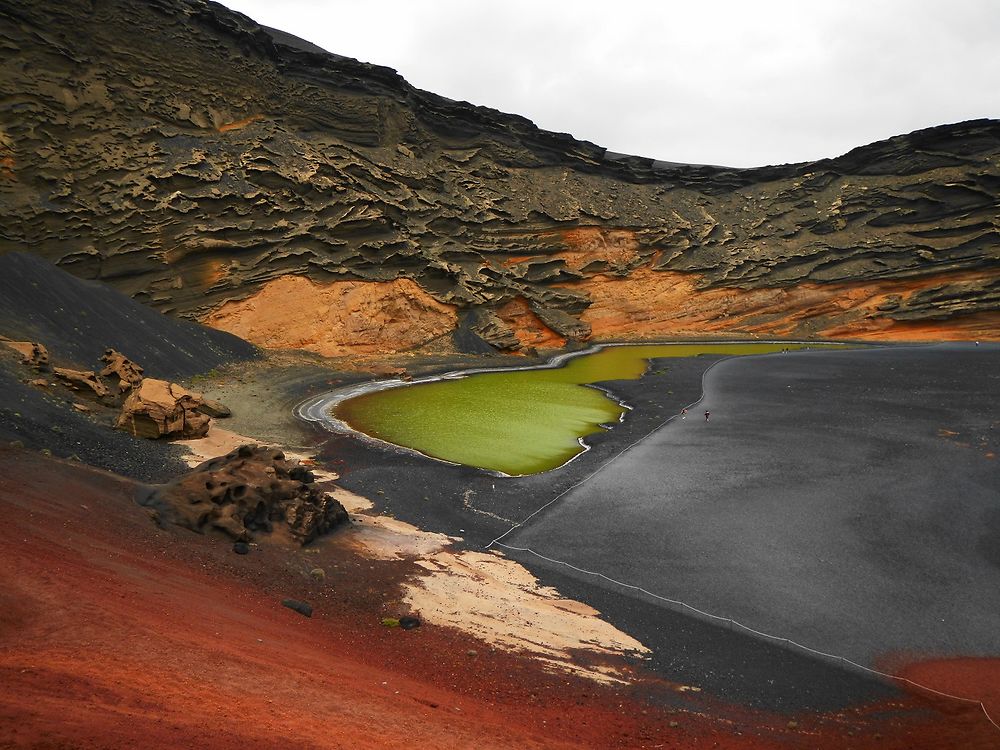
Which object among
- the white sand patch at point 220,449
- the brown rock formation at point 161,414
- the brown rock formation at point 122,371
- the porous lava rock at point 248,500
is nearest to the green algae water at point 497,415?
the white sand patch at point 220,449

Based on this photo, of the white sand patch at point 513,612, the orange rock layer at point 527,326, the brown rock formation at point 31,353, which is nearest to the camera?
the white sand patch at point 513,612

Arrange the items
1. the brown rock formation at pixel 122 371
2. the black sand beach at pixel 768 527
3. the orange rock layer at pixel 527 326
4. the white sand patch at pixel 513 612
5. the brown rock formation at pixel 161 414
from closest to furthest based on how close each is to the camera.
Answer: the white sand patch at pixel 513 612
the black sand beach at pixel 768 527
the brown rock formation at pixel 161 414
the brown rock formation at pixel 122 371
the orange rock layer at pixel 527 326

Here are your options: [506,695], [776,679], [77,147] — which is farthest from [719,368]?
[77,147]

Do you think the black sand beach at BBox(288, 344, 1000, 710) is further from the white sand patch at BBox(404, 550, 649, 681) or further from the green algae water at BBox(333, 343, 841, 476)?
the green algae water at BBox(333, 343, 841, 476)

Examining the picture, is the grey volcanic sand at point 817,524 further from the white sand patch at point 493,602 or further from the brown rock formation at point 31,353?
the brown rock formation at point 31,353

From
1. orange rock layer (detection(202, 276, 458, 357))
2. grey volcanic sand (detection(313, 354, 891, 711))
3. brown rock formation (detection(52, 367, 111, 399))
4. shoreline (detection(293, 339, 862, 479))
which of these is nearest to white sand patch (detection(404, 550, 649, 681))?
grey volcanic sand (detection(313, 354, 891, 711))

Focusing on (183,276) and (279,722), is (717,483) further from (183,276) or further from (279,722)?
(183,276)
